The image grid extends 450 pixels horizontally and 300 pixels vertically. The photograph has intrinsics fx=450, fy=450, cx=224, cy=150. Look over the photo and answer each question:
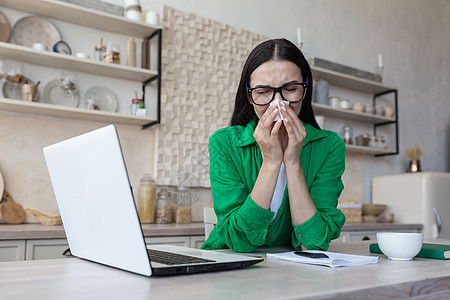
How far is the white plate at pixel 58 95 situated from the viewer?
2.74 meters

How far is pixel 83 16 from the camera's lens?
2791 millimetres

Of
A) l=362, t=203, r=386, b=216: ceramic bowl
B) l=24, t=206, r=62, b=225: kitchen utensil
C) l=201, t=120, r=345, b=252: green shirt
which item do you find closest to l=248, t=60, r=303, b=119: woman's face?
l=201, t=120, r=345, b=252: green shirt

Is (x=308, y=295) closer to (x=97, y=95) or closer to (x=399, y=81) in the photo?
(x=97, y=95)

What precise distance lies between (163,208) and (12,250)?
1010 millimetres

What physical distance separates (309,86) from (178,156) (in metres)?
1.73

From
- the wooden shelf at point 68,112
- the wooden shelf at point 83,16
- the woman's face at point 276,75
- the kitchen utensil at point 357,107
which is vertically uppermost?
the wooden shelf at point 83,16

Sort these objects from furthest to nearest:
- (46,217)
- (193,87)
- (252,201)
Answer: (193,87) → (46,217) → (252,201)

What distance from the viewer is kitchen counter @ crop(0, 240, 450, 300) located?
642 mm

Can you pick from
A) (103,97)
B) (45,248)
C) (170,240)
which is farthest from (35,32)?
(170,240)

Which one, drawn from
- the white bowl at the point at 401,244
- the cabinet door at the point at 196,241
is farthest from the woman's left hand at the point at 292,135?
the cabinet door at the point at 196,241

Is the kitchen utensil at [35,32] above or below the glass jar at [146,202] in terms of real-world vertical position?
above

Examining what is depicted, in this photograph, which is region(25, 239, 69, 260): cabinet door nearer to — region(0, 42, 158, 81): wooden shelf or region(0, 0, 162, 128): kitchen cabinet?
region(0, 0, 162, 128): kitchen cabinet

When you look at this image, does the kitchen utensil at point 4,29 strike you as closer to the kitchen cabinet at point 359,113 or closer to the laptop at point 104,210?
the laptop at point 104,210

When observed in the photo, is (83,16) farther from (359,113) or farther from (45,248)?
(359,113)
